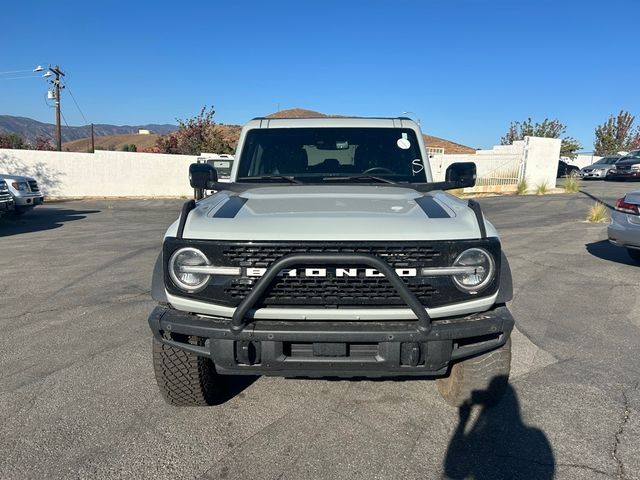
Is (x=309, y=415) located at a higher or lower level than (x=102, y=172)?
lower

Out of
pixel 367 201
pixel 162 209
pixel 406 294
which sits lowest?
pixel 162 209

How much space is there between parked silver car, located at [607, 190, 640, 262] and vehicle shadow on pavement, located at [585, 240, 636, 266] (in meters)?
0.88

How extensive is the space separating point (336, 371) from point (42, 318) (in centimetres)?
391

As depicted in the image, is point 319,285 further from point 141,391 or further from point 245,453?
point 141,391

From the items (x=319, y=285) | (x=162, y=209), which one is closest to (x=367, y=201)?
(x=319, y=285)

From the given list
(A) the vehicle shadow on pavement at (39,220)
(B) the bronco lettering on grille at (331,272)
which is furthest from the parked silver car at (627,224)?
(A) the vehicle shadow on pavement at (39,220)

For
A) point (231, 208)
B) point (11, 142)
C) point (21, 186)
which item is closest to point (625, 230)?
point (231, 208)

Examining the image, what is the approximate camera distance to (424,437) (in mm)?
2875

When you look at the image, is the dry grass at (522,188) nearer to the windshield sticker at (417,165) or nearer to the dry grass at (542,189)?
the dry grass at (542,189)

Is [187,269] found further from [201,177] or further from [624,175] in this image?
[624,175]

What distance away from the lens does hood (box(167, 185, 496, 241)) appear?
2529 mm

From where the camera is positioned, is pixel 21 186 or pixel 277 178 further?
pixel 21 186

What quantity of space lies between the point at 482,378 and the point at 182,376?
187 cm

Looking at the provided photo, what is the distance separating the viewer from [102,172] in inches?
893
